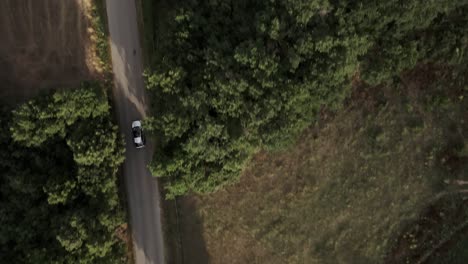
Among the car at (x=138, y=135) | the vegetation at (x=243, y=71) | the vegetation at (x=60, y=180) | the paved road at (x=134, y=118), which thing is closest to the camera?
the vegetation at (x=243, y=71)

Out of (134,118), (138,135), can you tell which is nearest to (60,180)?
(138,135)

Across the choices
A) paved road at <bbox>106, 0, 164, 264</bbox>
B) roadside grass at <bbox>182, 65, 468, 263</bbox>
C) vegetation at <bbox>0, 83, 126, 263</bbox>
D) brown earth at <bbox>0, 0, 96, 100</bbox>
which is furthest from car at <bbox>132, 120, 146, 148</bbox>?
roadside grass at <bbox>182, 65, 468, 263</bbox>

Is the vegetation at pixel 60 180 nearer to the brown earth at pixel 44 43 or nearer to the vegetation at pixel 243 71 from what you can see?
the vegetation at pixel 243 71

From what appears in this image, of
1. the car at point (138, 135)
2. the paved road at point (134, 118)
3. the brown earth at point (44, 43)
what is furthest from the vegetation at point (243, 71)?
the brown earth at point (44, 43)

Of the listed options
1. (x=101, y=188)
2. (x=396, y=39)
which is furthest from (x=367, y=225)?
(x=101, y=188)

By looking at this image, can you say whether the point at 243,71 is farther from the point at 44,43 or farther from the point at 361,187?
the point at 44,43
